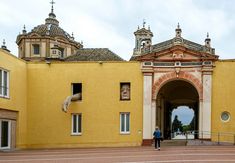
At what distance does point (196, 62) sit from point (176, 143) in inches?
236

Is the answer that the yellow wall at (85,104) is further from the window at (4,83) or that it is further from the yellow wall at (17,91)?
the window at (4,83)

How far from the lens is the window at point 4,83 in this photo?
29125 mm

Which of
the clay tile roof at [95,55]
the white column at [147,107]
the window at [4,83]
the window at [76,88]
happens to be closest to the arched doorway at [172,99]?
the white column at [147,107]

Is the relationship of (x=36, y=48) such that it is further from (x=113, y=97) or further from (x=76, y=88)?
(x=113, y=97)

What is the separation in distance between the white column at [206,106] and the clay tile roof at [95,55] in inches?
723

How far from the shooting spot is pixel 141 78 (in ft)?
108

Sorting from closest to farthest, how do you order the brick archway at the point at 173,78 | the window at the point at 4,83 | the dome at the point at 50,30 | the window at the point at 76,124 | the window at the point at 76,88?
the window at the point at 4,83 < the brick archway at the point at 173,78 < the window at the point at 76,124 < the window at the point at 76,88 < the dome at the point at 50,30

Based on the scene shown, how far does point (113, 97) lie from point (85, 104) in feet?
6.97

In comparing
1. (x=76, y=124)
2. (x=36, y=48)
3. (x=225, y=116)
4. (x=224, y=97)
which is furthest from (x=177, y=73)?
(x=36, y=48)

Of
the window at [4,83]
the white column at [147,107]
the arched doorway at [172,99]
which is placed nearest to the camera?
the window at [4,83]

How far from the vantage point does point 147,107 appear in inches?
1284

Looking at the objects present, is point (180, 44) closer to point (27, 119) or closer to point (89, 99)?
point (89, 99)

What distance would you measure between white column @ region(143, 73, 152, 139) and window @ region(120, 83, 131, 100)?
115cm

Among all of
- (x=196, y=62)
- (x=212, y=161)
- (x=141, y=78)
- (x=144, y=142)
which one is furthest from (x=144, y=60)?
(x=212, y=161)
